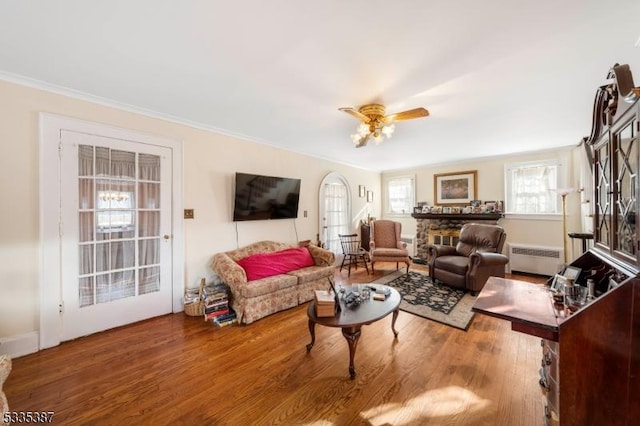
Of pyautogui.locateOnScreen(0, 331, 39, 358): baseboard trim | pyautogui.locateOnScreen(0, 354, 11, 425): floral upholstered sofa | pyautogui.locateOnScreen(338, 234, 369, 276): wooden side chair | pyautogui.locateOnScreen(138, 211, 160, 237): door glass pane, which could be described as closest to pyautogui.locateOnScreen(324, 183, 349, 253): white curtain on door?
pyautogui.locateOnScreen(338, 234, 369, 276): wooden side chair

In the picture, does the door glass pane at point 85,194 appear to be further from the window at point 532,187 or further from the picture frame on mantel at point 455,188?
the window at point 532,187

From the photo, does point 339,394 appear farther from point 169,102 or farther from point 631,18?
point 169,102

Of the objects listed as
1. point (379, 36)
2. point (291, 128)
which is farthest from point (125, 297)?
point (379, 36)

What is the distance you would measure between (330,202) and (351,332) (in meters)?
3.50

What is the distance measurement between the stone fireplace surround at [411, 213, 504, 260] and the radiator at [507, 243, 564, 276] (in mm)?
657

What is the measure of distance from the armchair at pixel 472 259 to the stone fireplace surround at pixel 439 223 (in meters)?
0.86

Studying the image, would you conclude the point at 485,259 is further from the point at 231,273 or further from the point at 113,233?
the point at 113,233

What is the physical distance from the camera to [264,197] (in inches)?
147

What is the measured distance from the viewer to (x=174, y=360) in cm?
208

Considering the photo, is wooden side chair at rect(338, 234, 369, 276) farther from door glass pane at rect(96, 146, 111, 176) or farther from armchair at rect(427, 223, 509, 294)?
door glass pane at rect(96, 146, 111, 176)

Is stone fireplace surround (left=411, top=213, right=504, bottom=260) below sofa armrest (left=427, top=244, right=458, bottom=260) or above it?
above

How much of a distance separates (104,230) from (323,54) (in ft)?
9.07

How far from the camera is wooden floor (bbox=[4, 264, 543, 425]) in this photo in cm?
152

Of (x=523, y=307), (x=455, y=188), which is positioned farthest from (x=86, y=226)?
(x=455, y=188)
